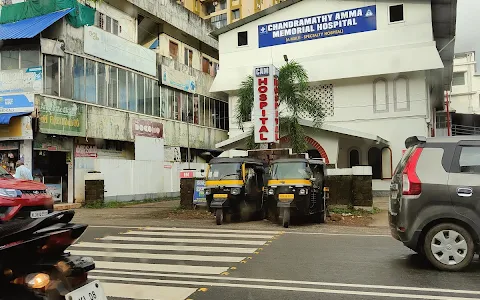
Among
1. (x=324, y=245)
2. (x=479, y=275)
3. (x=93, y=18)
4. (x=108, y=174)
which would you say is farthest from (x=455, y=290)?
(x=93, y=18)

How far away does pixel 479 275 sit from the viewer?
6.41 metres

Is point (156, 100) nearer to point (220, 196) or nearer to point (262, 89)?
point (262, 89)

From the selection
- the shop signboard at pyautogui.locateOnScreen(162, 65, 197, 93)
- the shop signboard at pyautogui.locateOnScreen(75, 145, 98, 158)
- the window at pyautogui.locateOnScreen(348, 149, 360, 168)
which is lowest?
the window at pyautogui.locateOnScreen(348, 149, 360, 168)

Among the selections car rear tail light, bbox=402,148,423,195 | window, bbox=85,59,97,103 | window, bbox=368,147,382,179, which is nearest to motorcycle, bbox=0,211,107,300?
car rear tail light, bbox=402,148,423,195

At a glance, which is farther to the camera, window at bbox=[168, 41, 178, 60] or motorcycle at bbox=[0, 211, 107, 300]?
window at bbox=[168, 41, 178, 60]

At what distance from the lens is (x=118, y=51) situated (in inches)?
932

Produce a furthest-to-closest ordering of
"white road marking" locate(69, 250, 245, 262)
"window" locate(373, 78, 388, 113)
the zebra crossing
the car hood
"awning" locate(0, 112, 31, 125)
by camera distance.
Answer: "window" locate(373, 78, 388, 113)
"awning" locate(0, 112, 31, 125)
"white road marking" locate(69, 250, 245, 262)
the car hood
the zebra crossing

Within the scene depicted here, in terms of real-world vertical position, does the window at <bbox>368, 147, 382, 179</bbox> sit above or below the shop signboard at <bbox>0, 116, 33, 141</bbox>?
below

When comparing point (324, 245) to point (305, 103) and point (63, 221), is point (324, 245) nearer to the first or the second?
point (63, 221)

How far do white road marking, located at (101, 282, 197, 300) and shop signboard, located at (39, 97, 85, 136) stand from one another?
1461 centimetres

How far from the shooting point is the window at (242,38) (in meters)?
31.9

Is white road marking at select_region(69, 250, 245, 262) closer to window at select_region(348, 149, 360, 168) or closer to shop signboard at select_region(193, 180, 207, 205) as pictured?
shop signboard at select_region(193, 180, 207, 205)

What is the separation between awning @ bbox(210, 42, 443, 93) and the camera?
1009 inches

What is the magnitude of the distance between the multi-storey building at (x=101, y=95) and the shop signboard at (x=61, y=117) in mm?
49
